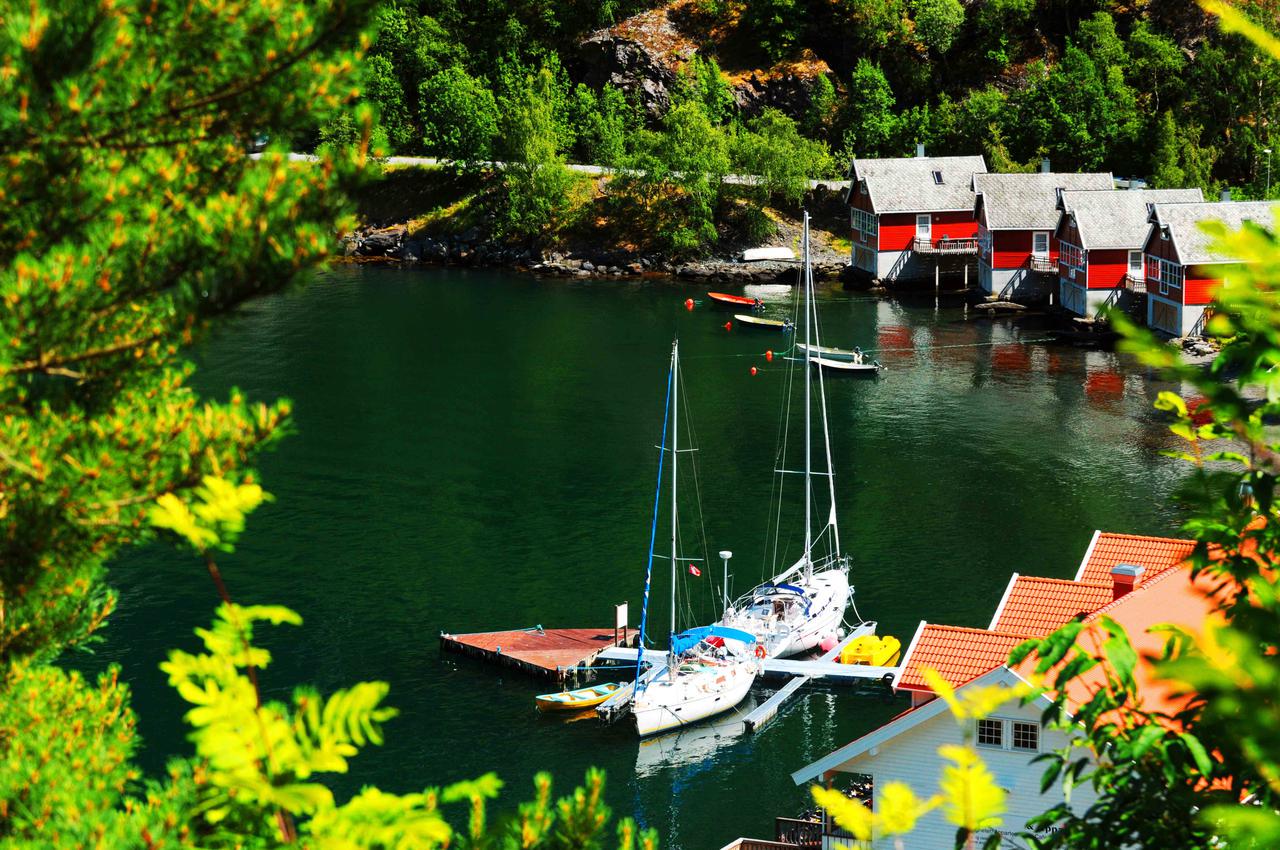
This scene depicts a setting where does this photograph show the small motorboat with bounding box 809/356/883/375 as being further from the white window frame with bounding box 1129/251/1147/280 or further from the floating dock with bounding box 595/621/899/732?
the floating dock with bounding box 595/621/899/732

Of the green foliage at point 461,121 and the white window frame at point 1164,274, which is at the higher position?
the green foliage at point 461,121

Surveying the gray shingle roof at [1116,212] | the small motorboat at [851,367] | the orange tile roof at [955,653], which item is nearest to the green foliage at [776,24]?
the gray shingle roof at [1116,212]

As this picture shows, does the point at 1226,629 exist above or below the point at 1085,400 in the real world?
above

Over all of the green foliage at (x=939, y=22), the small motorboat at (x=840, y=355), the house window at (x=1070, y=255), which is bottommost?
the small motorboat at (x=840, y=355)

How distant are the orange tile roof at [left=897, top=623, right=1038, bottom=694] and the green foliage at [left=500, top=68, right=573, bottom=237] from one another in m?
59.7

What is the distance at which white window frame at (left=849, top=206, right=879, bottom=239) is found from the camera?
239 feet

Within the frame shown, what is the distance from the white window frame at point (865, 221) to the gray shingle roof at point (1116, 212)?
31.3 feet

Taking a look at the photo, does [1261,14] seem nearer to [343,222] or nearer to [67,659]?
[67,659]

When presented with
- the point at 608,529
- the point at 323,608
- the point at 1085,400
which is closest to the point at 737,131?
the point at 1085,400

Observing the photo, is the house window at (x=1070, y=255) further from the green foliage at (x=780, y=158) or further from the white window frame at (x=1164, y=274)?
the green foliage at (x=780, y=158)

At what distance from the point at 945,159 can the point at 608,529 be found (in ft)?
139

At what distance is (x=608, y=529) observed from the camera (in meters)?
39.6

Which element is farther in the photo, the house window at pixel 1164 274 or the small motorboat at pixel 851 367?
the house window at pixel 1164 274

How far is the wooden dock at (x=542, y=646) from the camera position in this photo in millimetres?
31656
